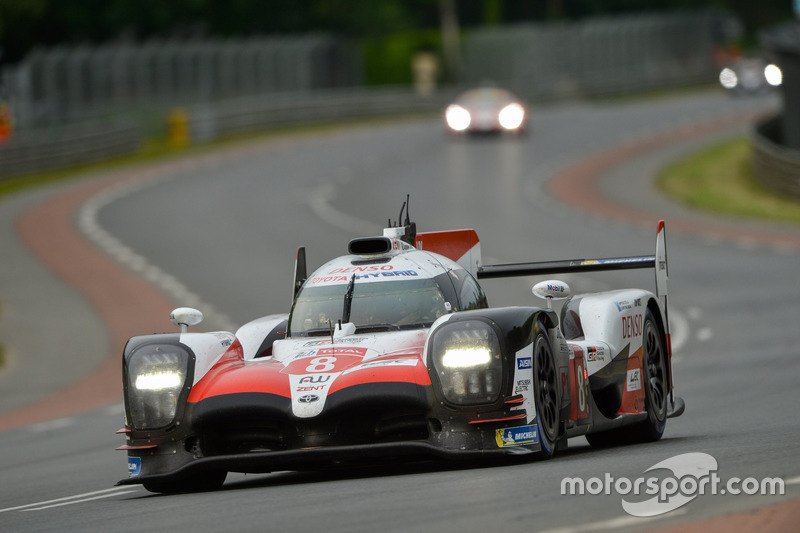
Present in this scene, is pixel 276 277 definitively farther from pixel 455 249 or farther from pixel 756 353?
pixel 455 249

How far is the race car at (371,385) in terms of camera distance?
8766mm

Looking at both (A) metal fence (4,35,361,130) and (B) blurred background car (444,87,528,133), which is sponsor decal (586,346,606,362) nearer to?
(B) blurred background car (444,87,528,133)

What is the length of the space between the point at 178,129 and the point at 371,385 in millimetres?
46574

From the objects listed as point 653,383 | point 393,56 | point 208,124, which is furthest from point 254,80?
point 653,383

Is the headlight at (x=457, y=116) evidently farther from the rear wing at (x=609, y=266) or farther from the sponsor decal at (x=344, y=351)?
the sponsor decal at (x=344, y=351)

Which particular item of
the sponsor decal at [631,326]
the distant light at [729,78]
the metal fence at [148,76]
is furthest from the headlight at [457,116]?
the sponsor decal at [631,326]

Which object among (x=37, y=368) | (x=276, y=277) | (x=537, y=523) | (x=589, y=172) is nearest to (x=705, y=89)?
(x=589, y=172)

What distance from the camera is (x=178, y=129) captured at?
179ft

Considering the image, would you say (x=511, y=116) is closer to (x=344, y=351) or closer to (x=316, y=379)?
(x=344, y=351)

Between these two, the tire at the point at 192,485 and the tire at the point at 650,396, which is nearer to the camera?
the tire at the point at 192,485

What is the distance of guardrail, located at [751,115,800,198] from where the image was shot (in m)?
37.7

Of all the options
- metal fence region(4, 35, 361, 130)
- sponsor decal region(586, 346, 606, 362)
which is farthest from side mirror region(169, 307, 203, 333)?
metal fence region(4, 35, 361, 130)

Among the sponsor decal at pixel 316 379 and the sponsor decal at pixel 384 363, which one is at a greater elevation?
the sponsor decal at pixel 384 363

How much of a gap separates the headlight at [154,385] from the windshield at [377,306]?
3.86 feet
